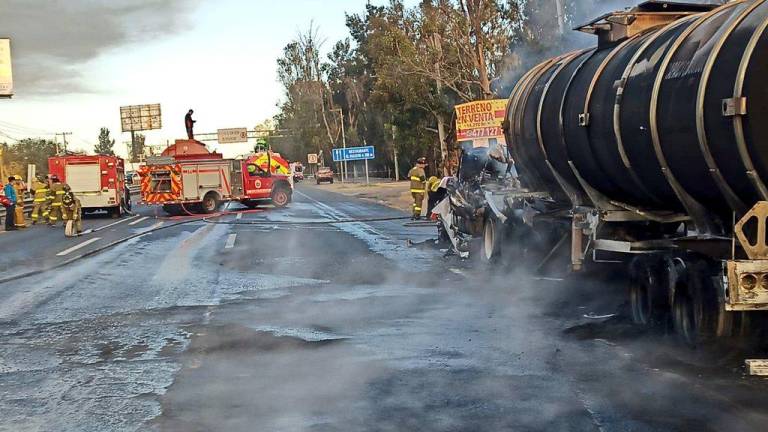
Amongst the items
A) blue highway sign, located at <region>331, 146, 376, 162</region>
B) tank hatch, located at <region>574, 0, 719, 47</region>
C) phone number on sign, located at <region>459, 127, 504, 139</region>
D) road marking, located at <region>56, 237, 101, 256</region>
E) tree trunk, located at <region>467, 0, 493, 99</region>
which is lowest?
road marking, located at <region>56, 237, 101, 256</region>

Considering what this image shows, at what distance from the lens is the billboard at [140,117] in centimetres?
7619

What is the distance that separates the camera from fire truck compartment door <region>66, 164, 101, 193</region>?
29.6 meters

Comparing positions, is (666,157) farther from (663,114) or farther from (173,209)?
(173,209)

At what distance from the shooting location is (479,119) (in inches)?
990

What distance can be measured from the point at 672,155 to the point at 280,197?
28.2 meters

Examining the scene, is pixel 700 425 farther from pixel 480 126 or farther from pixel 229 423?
pixel 480 126

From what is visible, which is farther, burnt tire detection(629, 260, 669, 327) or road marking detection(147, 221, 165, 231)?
road marking detection(147, 221, 165, 231)

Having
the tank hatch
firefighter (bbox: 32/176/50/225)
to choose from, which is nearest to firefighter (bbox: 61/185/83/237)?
firefighter (bbox: 32/176/50/225)

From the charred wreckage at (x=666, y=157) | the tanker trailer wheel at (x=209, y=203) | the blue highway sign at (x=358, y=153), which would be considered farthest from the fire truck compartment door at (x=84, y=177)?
the blue highway sign at (x=358, y=153)

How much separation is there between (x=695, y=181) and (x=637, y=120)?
2.68 feet

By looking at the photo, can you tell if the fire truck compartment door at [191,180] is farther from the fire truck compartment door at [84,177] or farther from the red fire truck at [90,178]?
the fire truck compartment door at [84,177]

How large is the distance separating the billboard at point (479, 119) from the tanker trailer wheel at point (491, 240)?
39.1 ft

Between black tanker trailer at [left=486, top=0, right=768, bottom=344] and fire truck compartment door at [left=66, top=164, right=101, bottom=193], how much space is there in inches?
927

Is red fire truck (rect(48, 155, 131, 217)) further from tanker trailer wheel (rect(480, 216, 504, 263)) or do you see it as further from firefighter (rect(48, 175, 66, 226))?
tanker trailer wheel (rect(480, 216, 504, 263))
